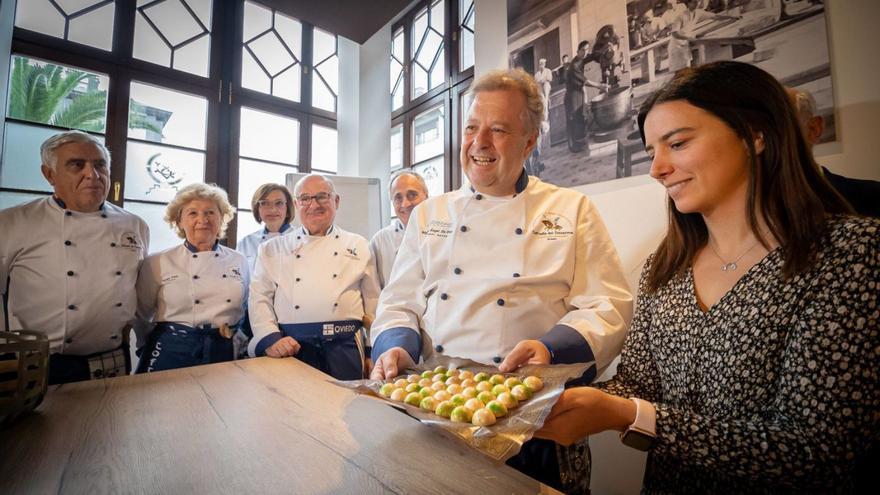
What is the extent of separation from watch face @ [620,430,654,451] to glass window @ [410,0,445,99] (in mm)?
3908

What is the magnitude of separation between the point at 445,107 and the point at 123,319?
3.16m

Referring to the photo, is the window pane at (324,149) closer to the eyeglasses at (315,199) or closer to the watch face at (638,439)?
the eyeglasses at (315,199)

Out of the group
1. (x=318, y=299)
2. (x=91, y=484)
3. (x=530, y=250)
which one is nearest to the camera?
(x=91, y=484)

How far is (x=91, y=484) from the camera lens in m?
0.66

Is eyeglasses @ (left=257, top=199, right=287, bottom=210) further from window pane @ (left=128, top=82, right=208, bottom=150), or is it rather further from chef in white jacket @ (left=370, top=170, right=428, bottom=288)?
window pane @ (left=128, top=82, right=208, bottom=150)

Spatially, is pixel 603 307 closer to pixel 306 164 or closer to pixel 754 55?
pixel 754 55

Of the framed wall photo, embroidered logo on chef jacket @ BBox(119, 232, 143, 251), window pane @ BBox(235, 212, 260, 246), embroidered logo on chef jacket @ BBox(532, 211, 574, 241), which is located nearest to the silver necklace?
embroidered logo on chef jacket @ BBox(532, 211, 574, 241)

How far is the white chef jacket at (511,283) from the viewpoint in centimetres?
120

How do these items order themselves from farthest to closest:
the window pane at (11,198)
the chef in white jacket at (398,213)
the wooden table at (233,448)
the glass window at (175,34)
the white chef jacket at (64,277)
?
the glass window at (175,34)
the window pane at (11,198)
the chef in white jacket at (398,213)
the white chef jacket at (64,277)
the wooden table at (233,448)

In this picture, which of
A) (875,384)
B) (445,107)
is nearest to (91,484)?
(875,384)

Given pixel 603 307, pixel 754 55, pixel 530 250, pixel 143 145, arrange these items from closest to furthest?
pixel 603 307
pixel 530 250
pixel 754 55
pixel 143 145

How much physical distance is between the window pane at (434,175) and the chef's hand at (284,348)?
2428 mm

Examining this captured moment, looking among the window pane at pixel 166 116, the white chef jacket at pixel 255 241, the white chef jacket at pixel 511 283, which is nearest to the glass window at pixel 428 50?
the white chef jacket at pixel 255 241

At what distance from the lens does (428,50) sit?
4.30 m
